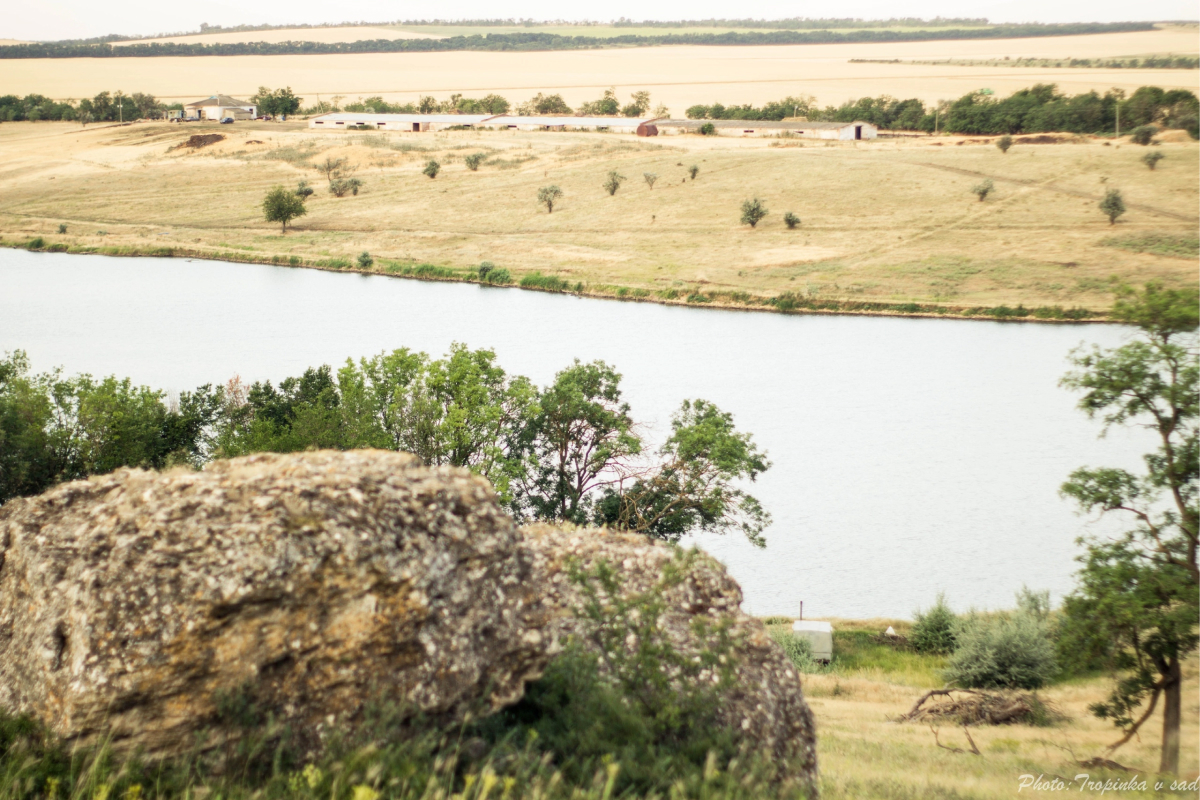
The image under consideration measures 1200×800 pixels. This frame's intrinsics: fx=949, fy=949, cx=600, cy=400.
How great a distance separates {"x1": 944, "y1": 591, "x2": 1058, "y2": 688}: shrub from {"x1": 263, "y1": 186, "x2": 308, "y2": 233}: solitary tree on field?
8955 cm

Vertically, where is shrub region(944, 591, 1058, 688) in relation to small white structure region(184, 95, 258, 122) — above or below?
below

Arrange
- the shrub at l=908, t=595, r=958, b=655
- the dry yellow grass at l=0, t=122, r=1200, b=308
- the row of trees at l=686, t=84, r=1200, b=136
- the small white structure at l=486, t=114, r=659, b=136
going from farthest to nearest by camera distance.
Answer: the small white structure at l=486, t=114, r=659, b=136 → the row of trees at l=686, t=84, r=1200, b=136 → the dry yellow grass at l=0, t=122, r=1200, b=308 → the shrub at l=908, t=595, r=958, b=655

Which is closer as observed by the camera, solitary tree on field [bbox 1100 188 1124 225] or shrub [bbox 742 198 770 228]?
solitary tree on field [bbox 1100 188 1124 225]

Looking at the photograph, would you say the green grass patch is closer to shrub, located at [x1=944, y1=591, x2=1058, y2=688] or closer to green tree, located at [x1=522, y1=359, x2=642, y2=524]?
shrub, located at [x1=944, y1=591, x2=1058, y2=688]

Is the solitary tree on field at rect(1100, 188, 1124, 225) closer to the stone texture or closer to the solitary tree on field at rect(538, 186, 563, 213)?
the solitary tree on field at rect(538, 186, 563, 213)

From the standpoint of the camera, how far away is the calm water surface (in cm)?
3841

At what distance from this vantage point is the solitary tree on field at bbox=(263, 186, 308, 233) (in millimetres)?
101875

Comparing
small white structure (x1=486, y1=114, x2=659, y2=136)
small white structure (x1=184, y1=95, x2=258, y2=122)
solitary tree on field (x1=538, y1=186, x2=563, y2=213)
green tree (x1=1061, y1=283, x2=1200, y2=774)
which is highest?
small white structure (x1=184, y1=95, x2=258, y2=122)

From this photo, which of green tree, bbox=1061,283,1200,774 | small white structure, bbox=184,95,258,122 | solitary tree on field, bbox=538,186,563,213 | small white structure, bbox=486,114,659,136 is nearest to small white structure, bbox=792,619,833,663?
green tree, bbox=1061,283,1200,774

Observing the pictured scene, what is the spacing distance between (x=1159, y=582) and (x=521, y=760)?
13.2 metres

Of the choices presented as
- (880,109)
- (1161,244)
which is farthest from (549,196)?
(880,109)

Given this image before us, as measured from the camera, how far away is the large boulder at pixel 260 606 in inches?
312

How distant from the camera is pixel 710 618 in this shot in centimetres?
1144

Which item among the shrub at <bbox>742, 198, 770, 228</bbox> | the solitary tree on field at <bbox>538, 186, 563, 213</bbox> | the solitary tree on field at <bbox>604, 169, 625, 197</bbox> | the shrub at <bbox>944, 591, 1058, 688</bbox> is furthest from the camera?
the solitary tree on field at <bbox>604, 169, 625, 197</bbox>
